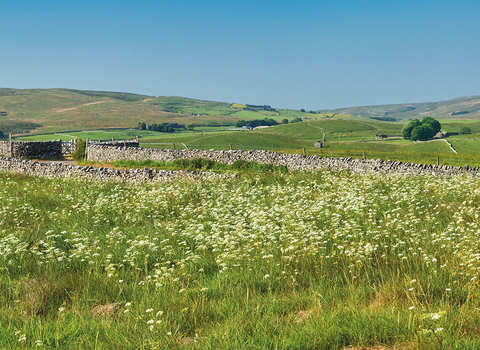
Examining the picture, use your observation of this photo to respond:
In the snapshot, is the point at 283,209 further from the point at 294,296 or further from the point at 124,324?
the point at 124,324

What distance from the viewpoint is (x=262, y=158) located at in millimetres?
31641

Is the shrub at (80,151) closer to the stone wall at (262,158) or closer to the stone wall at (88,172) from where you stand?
the stone wall at (262,158)

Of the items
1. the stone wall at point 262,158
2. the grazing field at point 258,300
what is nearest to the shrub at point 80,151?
the stone wall at point 262,158

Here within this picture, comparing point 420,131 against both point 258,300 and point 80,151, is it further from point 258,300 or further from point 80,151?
point 258,300

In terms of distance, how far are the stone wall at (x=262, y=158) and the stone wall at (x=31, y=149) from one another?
5336mm

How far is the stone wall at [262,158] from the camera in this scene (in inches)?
932

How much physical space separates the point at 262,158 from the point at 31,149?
959 inches

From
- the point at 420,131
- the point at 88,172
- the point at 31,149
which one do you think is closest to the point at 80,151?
the point at 31,149

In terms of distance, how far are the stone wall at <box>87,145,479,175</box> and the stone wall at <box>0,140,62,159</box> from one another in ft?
17.5

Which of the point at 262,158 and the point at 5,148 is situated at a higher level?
the point at 5,148

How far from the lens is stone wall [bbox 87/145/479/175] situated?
2368cm

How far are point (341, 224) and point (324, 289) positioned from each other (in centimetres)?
273

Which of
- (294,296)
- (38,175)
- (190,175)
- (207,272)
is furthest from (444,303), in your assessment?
(38,175)

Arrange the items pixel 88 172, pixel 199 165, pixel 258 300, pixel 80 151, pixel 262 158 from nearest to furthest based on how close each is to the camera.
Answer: pixel 258 300 < pixel 88 172 < pixel 199 165 < pixel 262 158 < pixel 80 151
